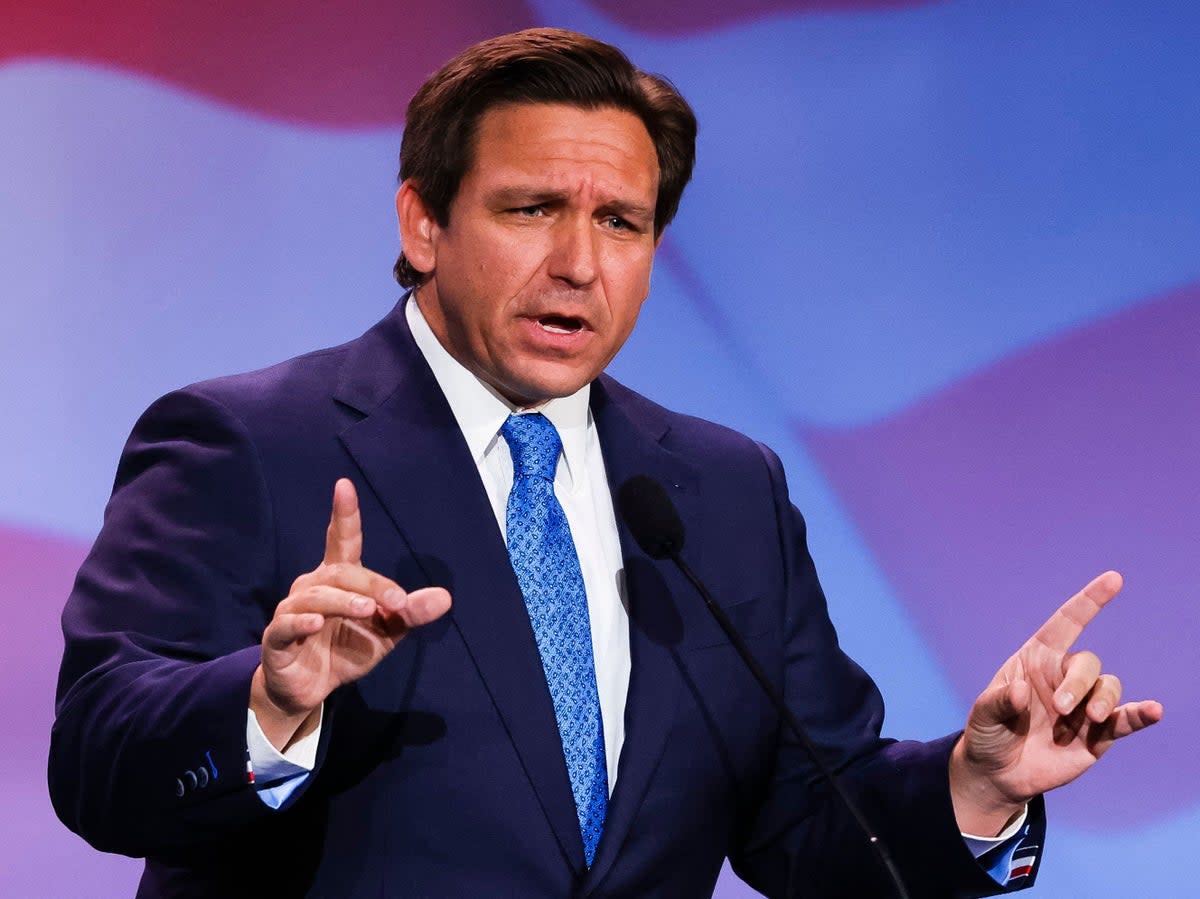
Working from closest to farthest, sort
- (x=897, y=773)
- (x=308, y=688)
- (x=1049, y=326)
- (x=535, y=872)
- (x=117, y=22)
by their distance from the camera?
(x=308, y=688) < (x=535, y=872) < (x=897, y=773) < (x=117, y=22) < (x=1049, y=326)

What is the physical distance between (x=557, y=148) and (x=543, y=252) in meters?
Result: 0.14

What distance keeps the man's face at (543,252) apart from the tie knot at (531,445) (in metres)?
0.04

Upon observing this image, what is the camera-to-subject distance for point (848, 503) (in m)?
3.15

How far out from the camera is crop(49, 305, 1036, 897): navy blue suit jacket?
5.55ft

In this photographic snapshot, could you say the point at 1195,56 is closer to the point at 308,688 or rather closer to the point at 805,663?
the point at 805,663

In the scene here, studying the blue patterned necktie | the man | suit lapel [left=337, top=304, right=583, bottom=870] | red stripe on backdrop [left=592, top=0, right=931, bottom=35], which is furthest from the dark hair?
red stripe on backdrop [left=592, top=0, right=931, bottom=35]

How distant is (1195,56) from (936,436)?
2.93ft

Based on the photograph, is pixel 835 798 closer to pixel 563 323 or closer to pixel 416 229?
pixel 563 323

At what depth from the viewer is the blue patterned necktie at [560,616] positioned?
193cm

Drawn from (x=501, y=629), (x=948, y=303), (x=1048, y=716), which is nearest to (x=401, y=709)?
(x=501, y=629)

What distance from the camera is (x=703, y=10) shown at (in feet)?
10.4

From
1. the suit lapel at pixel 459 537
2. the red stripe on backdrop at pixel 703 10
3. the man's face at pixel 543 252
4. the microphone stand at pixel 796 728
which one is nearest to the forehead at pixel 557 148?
the man's face at pixel 543 252

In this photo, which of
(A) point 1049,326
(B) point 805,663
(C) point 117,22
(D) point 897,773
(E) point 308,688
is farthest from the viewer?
(A) point 1049,326

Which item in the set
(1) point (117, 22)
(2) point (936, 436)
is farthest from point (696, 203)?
(1) point (117, 22)
